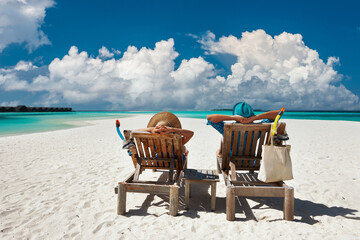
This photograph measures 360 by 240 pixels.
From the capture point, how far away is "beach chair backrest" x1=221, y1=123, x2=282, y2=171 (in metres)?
3.39

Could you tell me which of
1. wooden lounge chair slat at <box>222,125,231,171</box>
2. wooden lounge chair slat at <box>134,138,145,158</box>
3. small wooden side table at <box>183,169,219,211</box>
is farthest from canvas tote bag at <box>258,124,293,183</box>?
wooden lounge chair slat at <box>134,138,145,158</box>

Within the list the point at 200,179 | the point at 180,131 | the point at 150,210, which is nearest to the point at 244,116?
the point at 180,131

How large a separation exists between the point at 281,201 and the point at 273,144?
134 centimetres

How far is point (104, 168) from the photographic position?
5816 millimetres

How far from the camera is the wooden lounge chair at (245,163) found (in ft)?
10.1

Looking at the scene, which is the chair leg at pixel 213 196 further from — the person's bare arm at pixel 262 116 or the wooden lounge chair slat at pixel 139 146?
the wooden lounge chair slat at pixel 139 146

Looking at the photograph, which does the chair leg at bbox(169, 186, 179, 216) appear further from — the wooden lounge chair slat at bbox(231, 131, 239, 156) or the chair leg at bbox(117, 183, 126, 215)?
the wooden lounge chair slat at bbox(231, 131, 239, 156)

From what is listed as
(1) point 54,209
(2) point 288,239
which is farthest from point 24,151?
(2) point 288,239

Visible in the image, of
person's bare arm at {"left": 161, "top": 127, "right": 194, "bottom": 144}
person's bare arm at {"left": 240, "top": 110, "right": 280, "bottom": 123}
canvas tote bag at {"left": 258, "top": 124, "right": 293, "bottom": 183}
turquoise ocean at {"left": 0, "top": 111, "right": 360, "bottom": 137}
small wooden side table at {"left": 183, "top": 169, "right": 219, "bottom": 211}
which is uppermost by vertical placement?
person's bare arm at {"left": 240, "top": 110, "right": 280, "bottom": 123}

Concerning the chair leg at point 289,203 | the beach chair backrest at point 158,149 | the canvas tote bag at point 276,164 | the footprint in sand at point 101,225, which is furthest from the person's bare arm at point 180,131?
the chair leg at point 289,203

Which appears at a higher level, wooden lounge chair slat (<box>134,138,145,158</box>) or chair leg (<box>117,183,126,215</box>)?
wooden lounge chair slat (<box>134,138,145,158</box>)

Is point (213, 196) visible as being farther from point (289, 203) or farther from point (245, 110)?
point (245, 110)

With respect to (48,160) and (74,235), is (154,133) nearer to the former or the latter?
(74,235)

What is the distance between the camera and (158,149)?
3.73 meters
